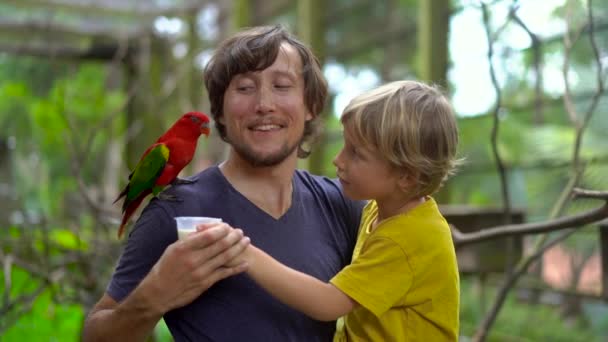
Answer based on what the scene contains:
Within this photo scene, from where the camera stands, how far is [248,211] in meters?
1.50

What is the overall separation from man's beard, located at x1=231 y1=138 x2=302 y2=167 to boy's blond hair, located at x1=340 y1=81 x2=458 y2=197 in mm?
160

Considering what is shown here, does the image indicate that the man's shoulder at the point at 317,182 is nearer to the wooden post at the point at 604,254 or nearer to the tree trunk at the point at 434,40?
the wooden post at the point at 604,254

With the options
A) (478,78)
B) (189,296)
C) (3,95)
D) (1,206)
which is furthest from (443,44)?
(3,95)

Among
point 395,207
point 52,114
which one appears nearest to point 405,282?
point 395,207

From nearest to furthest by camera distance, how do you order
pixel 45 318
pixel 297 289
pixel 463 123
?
1. pixel 297 289
2. pixel 463 123
3. pixel 45 318

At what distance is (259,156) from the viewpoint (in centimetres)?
153

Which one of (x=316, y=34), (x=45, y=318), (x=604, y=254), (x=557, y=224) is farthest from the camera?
(x=316, y=34)

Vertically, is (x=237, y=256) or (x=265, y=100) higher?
(x=265, y=100)

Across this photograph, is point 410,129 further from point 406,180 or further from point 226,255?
point 226,255

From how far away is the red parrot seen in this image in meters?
1.49

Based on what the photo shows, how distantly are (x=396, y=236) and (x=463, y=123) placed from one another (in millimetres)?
1530

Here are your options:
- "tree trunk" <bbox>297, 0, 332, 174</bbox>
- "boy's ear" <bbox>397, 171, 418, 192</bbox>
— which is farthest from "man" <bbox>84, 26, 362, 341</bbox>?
"tree trunk" <bbox>297, 0, 332, 174</bbox>

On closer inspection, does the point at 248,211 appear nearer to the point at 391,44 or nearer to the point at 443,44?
the point at 443,44

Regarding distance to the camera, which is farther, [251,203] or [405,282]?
[251,203]
